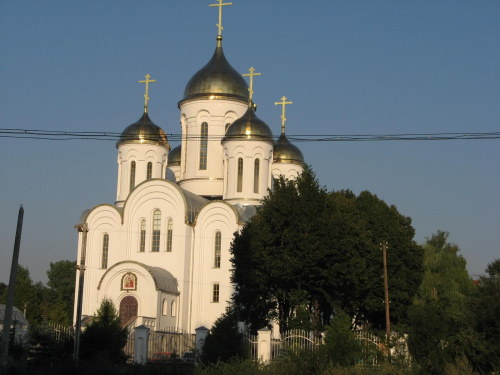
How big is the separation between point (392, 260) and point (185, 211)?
10520 mm

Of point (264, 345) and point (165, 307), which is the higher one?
point (165, 307)

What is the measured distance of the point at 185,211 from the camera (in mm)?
37875

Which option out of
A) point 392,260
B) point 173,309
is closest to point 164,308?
point 173,309

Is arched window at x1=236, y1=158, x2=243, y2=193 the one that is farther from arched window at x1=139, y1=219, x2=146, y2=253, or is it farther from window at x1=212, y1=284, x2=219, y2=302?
window at x1=212, y1=284, x2=219, y2=302

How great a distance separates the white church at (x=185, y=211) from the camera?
36.3m

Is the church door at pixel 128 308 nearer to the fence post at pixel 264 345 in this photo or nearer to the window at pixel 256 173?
the window at pixel 256 173

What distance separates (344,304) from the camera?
29344mm

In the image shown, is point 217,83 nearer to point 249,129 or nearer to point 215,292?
point 249,129

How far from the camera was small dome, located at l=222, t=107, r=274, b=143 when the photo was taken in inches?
1586

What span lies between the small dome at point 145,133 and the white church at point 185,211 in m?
0.06

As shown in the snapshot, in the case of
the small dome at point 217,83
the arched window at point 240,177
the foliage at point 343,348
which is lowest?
the foliage at point 343,348

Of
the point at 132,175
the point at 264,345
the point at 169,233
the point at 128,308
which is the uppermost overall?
the point at 132,175

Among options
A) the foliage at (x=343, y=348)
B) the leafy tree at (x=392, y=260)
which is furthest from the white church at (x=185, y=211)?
the foliage at (x=343, y=348)

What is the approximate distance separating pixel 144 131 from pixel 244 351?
23024 millimetres
